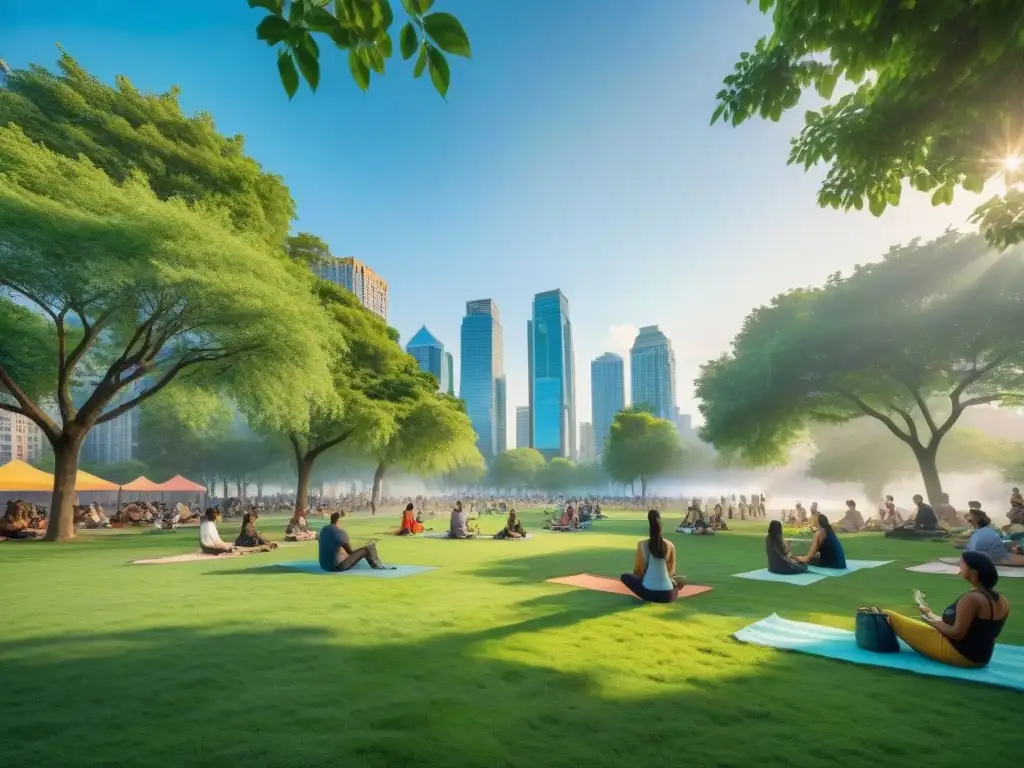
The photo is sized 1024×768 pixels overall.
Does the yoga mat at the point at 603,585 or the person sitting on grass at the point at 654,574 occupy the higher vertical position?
the person sitting on grass at the point at 654,574

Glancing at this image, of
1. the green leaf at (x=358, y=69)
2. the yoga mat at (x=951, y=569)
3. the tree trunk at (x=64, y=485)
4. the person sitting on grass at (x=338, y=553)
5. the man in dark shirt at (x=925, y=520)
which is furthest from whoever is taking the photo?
the tree trunk at (x=64, y=485)

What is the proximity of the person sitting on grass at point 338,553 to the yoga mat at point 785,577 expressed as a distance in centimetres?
787

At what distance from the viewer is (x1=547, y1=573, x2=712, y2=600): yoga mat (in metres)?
10.5

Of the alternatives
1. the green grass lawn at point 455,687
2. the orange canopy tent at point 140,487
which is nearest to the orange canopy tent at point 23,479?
the orange canopy tent at point 140,487

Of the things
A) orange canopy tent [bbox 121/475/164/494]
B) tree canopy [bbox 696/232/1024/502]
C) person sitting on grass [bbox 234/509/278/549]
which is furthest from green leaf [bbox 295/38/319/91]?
orange canopy tent [bbox 121/475/164/494]

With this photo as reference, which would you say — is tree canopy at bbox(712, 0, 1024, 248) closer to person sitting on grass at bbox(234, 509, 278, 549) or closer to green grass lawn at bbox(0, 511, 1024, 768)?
green grass lawn at bbox(0, 511, 1024, 768)

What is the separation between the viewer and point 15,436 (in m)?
120

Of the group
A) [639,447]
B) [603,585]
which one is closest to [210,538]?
[603,585]

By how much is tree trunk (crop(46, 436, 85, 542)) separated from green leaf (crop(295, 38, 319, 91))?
23975 millimetres

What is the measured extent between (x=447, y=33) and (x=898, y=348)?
1200 inches

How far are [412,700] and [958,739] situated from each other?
4.26 meters

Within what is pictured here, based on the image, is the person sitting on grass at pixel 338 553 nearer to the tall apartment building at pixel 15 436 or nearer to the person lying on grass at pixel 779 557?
the person lying on grass at pixel 779 557

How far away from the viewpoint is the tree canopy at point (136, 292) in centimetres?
1714

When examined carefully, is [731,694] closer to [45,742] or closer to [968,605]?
[968,605]
